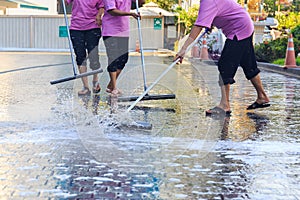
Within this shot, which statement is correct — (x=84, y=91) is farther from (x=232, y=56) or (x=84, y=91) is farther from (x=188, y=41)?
(x=188, y=41)

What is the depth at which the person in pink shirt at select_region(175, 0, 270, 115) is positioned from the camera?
245 inches

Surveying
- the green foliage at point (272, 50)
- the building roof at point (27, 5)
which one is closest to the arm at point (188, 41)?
the green foliage at point (272, 50)

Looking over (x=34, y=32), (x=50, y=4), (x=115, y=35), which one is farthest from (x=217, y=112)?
(x=50, y=4)

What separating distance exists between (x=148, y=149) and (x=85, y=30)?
3.79m

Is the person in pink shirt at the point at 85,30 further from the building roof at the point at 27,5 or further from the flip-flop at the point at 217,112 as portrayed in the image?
the building roof at the point at 27,5

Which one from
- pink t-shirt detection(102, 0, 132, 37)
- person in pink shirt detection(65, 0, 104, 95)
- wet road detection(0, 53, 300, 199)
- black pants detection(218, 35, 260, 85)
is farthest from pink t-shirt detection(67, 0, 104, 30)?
black pants detection(218, 35, 260, 85)

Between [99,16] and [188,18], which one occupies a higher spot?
[99,16]

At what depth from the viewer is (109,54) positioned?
7465 millimetres

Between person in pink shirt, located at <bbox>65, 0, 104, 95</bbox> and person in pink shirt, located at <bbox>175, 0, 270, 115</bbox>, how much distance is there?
2.04m

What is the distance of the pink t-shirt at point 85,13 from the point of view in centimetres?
820

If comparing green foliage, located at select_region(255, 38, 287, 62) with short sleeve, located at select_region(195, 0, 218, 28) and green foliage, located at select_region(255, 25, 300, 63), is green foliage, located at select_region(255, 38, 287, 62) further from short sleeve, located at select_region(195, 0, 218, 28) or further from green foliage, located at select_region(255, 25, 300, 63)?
short sleeve, located at select_region(195, 0, 218, 28)

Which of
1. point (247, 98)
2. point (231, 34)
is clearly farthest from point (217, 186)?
point (247, 98)

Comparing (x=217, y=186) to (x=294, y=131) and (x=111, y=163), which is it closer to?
(x=111, y=163)

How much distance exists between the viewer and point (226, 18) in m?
6.48
